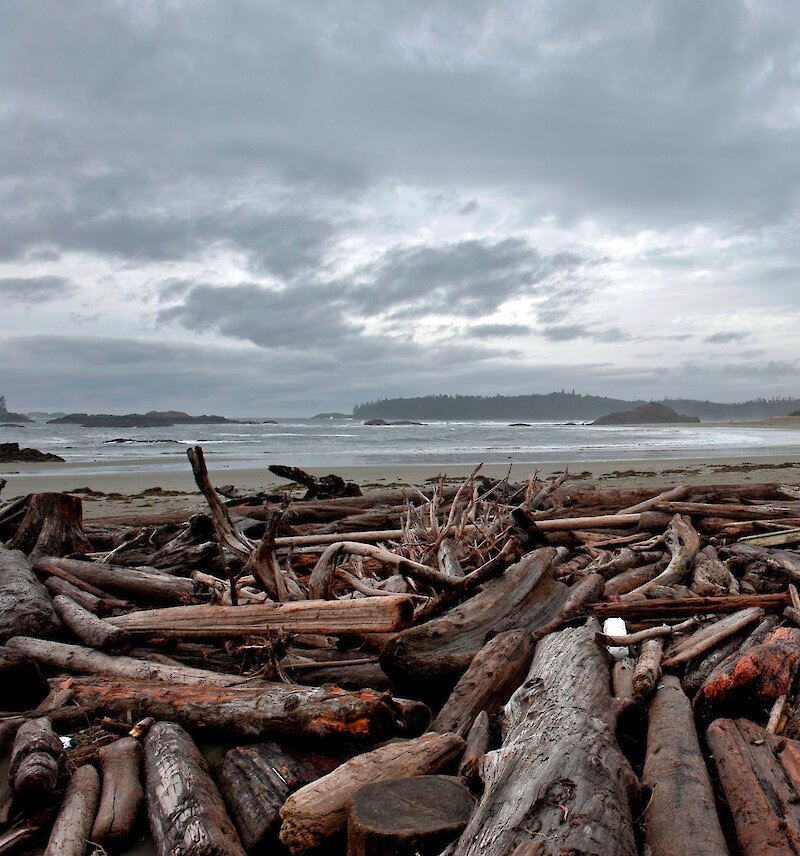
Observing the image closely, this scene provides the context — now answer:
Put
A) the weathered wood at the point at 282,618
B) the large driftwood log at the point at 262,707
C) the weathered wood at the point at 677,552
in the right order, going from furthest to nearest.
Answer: the weathered wood at the point at 677,552
the weathered wood at the point at 282,618
the large driftwood log at the point at 262,707

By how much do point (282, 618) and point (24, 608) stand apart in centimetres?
206

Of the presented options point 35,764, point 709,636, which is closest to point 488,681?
point 709,636

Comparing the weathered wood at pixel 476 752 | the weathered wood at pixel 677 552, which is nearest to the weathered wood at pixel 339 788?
the weathered wood at pixel 476 752

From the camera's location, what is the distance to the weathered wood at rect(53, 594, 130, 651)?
4570mm

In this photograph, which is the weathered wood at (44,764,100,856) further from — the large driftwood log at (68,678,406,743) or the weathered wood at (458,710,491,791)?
the weathered wood at (458,710,491,791)

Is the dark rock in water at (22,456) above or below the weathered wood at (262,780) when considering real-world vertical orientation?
below

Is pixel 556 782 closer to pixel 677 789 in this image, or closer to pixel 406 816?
pixel 406 816

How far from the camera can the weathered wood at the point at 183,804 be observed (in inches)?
101

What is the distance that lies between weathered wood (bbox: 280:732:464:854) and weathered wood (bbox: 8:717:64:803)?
109 cm

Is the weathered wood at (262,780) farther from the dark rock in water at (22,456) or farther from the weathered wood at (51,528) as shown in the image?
the dark rock in water at (22,456)

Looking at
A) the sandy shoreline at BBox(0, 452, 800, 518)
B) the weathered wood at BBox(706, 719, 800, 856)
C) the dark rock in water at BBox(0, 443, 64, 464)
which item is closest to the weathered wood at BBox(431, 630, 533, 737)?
the weathered wood at BBox(706, 719, 800, 856)

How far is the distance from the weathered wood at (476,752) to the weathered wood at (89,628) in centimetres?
258

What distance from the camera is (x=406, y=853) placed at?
7.59 feet

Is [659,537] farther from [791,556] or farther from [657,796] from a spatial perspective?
[657,796]
